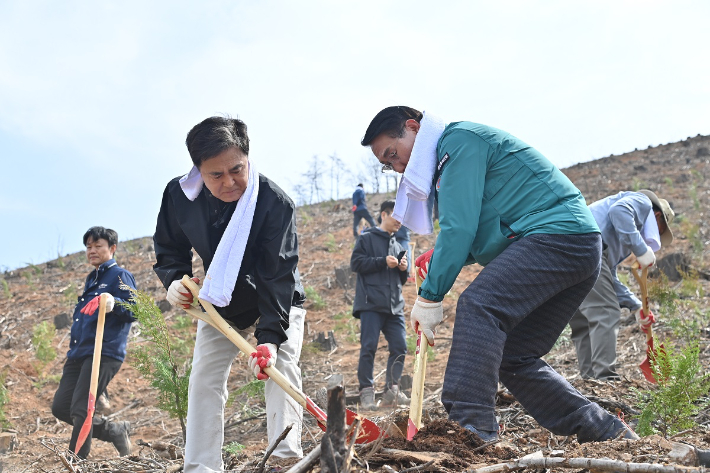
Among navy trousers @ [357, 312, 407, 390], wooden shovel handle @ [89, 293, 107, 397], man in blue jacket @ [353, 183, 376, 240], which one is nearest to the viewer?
wooden shovel handle @ [89, 293, 107, 397]

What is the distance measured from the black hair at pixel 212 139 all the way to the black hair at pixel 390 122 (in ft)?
2.27

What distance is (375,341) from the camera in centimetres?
670

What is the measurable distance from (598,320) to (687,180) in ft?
49.7

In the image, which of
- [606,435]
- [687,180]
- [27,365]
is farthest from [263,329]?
[687,180]

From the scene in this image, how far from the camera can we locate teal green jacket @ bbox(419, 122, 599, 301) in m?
2.74

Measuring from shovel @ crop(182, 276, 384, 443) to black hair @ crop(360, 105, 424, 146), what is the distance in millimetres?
1213

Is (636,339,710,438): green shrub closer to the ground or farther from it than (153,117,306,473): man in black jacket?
closer to the ground

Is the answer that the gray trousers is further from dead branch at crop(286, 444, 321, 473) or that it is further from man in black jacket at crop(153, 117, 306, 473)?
dead branch at crop(286, 444, 321, 473)

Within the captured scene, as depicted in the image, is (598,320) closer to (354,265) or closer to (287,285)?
(354,265)

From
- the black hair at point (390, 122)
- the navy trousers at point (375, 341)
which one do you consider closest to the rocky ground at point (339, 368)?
the navy trousers at point (375, 341)

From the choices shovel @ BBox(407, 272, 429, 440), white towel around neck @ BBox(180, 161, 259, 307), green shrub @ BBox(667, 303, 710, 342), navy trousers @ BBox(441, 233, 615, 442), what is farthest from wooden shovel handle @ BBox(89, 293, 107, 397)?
green shrub @ BBox(667, 303, 710, 342)

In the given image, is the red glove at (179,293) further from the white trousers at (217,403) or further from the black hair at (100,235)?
the black hair at (100,235)

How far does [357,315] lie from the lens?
22.7ft

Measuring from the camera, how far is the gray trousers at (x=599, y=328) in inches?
220
